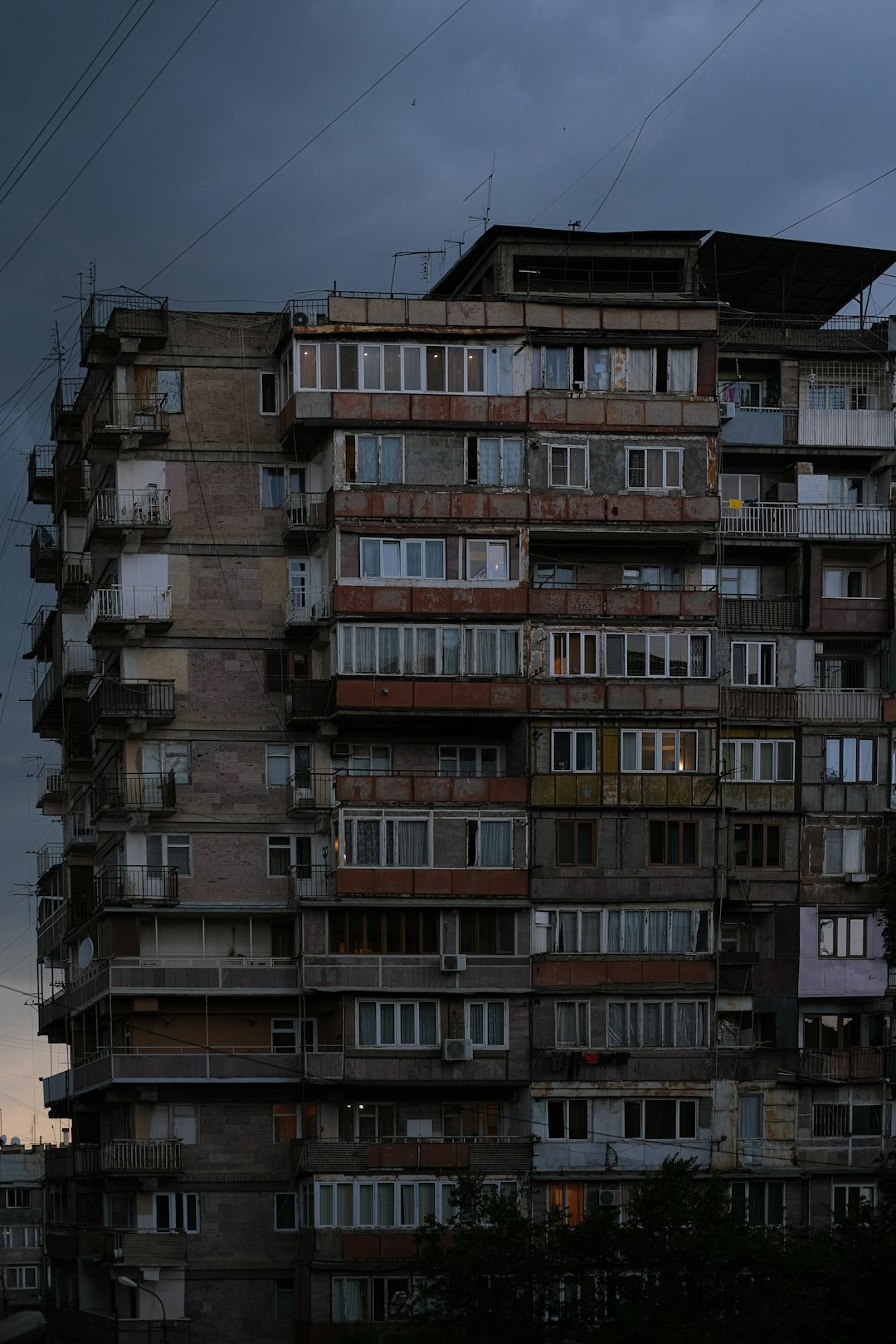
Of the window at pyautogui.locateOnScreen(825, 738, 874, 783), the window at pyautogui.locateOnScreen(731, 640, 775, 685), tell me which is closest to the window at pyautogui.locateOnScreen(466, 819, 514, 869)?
the window at pyautogui.locateOnScreen(731, 640, 775, 685)

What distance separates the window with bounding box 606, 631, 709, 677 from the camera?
79250 millimetres

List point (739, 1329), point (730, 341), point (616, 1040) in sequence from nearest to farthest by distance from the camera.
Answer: point (739, 1329), point (616, 1040), point (730, 341)

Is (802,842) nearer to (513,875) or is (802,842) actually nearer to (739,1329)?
(513,875)

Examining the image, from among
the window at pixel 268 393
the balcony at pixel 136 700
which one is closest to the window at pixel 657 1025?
the balcony at pixel 136 700

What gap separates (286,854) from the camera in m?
80.0

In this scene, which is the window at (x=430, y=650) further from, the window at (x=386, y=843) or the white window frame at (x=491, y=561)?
the window at (x=386, y=843)

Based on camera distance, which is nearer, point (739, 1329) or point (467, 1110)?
point (739, 1329)

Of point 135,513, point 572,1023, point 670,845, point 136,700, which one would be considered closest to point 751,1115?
point 572,1023

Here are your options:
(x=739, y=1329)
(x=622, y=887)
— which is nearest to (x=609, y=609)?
(x=622, y=887)

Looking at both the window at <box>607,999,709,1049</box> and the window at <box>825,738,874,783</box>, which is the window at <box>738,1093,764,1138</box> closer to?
the window at <box>607,999,709,1049</box>

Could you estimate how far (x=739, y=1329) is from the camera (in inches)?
2477

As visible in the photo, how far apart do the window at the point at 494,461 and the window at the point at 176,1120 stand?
22773 mm

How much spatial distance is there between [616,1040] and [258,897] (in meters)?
12.9

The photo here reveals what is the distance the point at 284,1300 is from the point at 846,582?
31017mm
